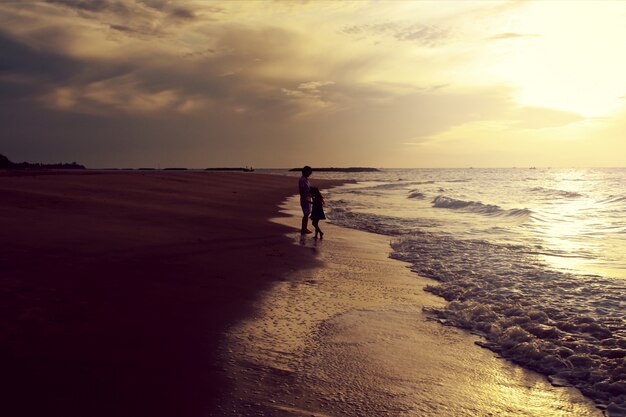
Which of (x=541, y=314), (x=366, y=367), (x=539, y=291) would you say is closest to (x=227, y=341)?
(x=366, y=367)

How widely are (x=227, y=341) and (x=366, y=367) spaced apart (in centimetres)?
172

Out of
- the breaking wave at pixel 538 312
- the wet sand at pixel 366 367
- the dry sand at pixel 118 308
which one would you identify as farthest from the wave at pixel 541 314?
the dry sand at pixel 118 308

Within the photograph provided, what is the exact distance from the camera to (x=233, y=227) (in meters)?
16.2

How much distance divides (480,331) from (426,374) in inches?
81.5

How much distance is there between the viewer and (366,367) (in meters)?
5.11

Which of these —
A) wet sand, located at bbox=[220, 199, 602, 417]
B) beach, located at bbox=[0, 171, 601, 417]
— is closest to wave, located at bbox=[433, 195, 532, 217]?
beach, located at bbox=[0, 171, 601, 417]

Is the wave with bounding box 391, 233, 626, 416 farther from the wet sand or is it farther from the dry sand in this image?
the dry sand

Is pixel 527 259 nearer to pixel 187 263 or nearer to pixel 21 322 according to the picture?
pixel 187 263

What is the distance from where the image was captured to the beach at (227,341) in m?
4.17

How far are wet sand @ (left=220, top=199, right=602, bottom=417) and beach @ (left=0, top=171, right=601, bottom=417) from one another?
0.8 inches

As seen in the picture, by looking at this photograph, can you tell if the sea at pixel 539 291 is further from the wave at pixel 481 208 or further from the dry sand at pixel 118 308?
the wave at pixel 481 208

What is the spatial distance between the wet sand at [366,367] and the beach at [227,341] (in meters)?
0.02

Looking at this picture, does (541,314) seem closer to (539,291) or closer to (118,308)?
(539,291)

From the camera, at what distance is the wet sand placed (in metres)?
4.26
